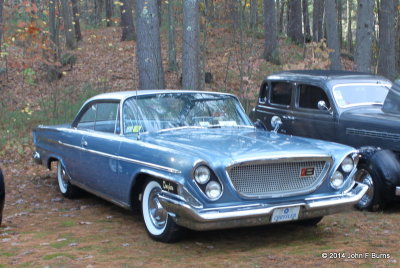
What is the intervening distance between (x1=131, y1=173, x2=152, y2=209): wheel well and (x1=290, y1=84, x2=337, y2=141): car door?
3.45 m

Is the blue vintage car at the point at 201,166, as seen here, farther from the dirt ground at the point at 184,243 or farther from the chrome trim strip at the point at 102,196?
the dirt ground at the point at 184,243

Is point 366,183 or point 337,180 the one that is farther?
point 366,183

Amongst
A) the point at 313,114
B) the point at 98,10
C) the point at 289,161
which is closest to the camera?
the point at 289,161

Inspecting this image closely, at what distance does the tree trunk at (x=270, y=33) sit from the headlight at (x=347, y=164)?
611 inches

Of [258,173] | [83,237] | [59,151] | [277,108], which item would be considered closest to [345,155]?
[258,173]

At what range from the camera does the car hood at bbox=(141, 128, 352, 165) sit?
4797mm

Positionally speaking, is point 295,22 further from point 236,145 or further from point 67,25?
point 236,145

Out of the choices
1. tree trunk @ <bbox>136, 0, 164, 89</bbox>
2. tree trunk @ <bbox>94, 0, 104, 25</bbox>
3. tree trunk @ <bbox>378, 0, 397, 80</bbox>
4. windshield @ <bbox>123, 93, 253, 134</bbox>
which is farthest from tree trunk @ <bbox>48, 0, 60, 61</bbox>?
tree trunk @ <bbox>94, 0, 104, 25</bbox>

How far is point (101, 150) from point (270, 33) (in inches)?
629

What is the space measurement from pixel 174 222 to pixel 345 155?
193 cm

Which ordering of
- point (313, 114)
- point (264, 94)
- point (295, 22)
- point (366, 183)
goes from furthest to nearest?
point (295, 22) < point (264, 94) < point (313, 114) < point (366, 183)

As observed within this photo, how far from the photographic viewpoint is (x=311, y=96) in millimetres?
8297

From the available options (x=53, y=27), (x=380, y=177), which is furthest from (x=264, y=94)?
(x=53, y=27)

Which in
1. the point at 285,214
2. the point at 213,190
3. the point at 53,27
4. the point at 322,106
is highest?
the point at 53,27
